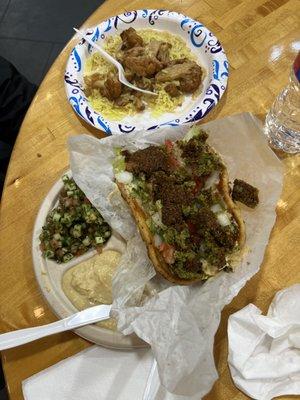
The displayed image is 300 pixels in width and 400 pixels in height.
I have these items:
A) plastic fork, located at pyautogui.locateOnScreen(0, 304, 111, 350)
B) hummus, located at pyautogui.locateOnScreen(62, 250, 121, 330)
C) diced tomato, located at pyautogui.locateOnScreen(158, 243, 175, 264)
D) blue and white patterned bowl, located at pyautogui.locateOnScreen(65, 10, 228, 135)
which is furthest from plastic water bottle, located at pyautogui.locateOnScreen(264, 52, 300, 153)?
plastic fork, located at pyautogui.locateOnScreen(0, 304, 111, 350)

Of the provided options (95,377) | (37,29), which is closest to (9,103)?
(95,377)

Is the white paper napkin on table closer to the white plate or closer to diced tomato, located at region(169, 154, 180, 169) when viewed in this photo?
the white plate

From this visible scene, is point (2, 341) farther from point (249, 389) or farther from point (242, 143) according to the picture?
point (242, 143)

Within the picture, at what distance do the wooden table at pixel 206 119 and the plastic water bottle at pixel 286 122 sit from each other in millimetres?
48

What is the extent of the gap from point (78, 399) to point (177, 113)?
1.10 m

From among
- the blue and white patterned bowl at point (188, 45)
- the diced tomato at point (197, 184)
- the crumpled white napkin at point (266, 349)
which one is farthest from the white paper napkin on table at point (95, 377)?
the blue and white patterned bowl at point (188, 45)

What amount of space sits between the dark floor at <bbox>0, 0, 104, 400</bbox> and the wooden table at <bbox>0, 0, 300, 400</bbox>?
3.92 feet

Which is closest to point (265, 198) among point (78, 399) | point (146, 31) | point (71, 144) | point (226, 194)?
point (226, 194)

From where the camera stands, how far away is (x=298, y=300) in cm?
122

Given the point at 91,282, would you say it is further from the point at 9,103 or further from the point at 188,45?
the point at 188,45

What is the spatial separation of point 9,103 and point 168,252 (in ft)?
3.67

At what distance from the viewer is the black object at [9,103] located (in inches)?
72.7

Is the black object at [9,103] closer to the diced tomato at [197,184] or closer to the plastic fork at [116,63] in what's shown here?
the plastic fork at [116,63]

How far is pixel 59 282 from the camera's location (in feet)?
4.24
